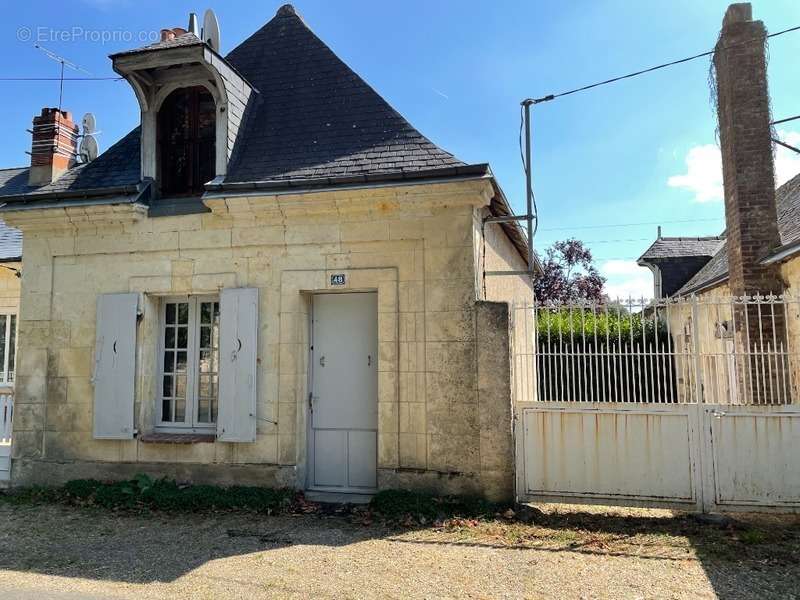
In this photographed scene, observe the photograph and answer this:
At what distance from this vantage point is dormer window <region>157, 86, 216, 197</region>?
7.06 m

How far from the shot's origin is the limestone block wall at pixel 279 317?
5906mm

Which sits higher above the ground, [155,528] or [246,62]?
[246,62]

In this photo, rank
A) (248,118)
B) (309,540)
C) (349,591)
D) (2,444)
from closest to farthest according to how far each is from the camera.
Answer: (349,591), (309,540), (2,444), (248,118)

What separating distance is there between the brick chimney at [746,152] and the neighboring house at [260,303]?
3.52 meters

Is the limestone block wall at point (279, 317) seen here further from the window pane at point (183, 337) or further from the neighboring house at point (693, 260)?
the neighboring house at point (693, 260)

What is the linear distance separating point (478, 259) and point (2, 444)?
20.1 ft

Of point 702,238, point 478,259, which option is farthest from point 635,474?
point 702,238

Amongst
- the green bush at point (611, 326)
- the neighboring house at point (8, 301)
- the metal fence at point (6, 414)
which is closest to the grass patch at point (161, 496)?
the metal fence at point (6, 414)

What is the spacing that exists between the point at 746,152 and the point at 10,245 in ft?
39.9

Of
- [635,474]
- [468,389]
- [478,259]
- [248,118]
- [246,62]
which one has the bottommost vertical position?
[635,474]

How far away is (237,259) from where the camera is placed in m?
6.52

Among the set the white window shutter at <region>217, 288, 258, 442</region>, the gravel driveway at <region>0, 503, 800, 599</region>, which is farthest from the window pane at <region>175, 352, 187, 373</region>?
the gravel driveway at <region>0, 503, 800, 599</region>

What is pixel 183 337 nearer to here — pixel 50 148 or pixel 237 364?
pixel 237 364

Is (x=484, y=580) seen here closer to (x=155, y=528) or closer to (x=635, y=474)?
(x=635, y=474)
